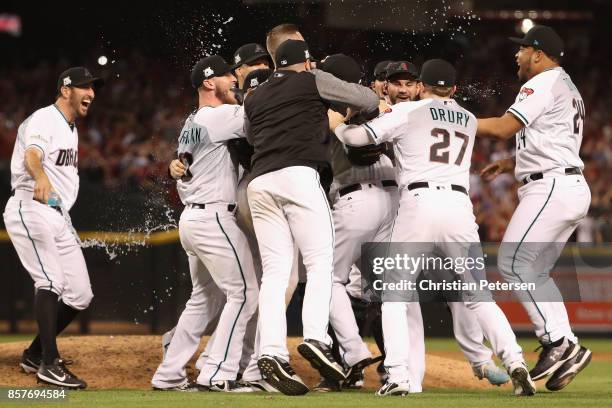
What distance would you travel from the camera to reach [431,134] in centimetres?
663

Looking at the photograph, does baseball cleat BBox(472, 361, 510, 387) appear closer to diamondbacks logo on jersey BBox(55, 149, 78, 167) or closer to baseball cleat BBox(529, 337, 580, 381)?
baseball cleat BBox(529, 337, 580, 381)

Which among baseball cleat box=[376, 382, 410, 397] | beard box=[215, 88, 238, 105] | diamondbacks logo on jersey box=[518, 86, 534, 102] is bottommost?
baseball cleat box=[376, 382, 410, 397]

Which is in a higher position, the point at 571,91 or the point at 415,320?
the point at 571,91

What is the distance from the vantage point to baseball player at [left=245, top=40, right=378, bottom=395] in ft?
20.7

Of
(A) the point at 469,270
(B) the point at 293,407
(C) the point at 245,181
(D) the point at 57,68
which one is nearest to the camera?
(B) the point at 293,407

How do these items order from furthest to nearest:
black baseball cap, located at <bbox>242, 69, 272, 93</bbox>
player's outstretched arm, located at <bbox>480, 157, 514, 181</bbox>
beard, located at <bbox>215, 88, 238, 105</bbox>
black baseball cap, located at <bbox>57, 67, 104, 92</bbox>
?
black baseball cap, located at <bbox>57, 67, 104, 92</bbox>
player's outstretched arm, located at <bbox>480, 157, 514, 181</bbox>
beard, located at <bbox>215, 88, 238, 105</bbox>
black baseball cap, located at <bbox>242, 69, 272, 93</bbox>

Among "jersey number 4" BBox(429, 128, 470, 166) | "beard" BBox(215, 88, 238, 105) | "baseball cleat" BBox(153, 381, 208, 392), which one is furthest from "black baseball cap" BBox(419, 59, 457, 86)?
"baseball cleat" BBox(153, 381, 208, 392)

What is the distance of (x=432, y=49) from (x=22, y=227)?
3.80 m

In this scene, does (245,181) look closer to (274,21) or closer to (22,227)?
(22,227)

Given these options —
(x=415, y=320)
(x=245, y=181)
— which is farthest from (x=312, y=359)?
(x=245, y=181)

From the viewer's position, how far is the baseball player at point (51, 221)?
7238 mm

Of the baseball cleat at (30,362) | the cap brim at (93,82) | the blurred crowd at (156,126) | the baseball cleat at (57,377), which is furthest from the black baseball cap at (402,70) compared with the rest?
the blurred crowd at (156,126)

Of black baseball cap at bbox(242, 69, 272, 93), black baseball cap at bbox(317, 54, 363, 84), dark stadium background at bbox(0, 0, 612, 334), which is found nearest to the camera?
black baseball cap at bbox(317, 54, 363, 84)

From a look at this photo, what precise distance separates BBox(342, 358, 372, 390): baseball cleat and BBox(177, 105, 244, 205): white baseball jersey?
1.29 m
